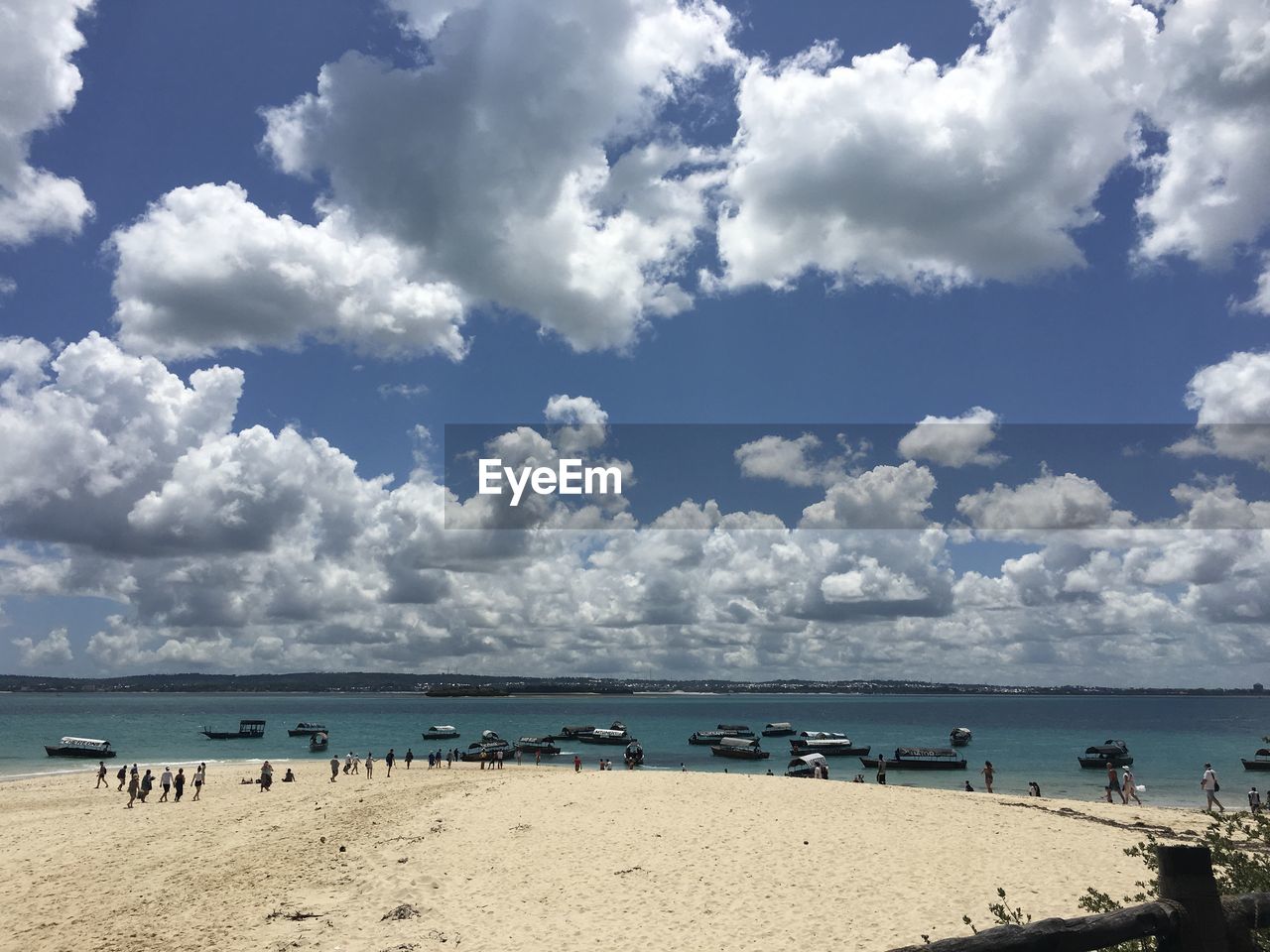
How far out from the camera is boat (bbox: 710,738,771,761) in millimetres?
77000

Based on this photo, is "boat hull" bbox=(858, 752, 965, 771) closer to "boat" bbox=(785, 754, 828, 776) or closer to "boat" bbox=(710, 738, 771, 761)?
"boat" bbox=(785, 754, 828, 776)

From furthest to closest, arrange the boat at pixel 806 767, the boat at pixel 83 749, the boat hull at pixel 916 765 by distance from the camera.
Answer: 1. the boat at pixel 83 749
2. the boat hull at pixel 916 765
3. the boat at pixel 806 767

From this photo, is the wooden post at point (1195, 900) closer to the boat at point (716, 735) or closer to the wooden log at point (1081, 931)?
the wooden log at point (1081, 931)

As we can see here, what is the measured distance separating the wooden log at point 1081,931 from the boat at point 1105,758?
74928 mm

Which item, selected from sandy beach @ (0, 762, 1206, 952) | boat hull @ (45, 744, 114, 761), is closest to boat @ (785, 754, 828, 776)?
sandy beach @ (0, 762, 1206, 952)

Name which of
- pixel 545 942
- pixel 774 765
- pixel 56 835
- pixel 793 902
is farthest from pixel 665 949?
pixel 774 765

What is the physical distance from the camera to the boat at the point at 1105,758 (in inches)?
2712

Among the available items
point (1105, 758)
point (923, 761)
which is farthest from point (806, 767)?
point (1105, 758)

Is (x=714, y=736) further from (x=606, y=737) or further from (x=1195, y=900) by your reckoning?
(x=1195, y=900)

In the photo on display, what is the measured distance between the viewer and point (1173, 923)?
4.35 meters

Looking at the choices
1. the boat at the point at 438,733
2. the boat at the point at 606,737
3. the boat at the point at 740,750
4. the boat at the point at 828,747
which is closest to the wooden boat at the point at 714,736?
the boat at the point at 606,737

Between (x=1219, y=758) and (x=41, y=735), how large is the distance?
147 m

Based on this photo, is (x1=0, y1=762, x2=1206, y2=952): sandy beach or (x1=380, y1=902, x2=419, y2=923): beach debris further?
(x1=380, y1=902, x2=419, y2=923): beach debris

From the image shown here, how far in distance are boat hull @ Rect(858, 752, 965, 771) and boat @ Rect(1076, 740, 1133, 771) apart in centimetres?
1144
